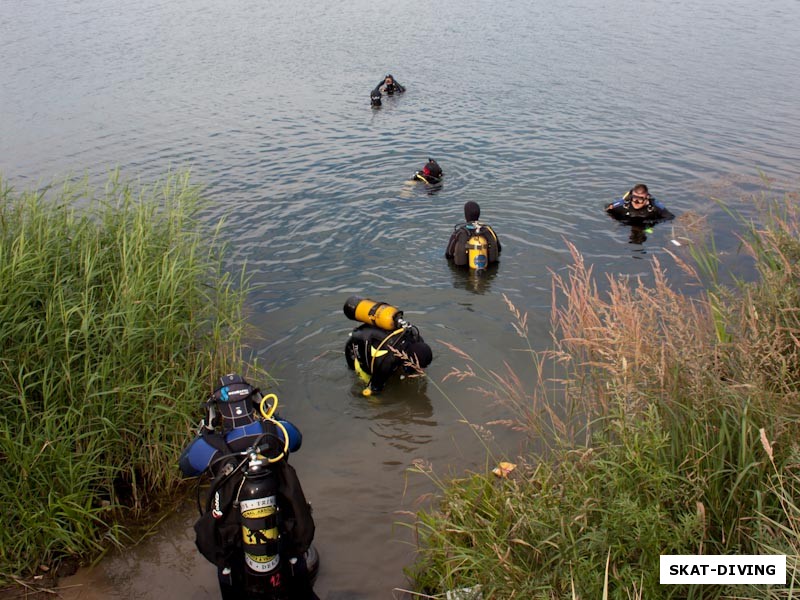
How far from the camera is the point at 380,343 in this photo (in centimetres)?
755

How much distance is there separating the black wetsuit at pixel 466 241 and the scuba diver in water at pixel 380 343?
137 inches

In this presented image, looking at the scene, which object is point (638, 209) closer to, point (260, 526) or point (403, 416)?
point (403, 416)

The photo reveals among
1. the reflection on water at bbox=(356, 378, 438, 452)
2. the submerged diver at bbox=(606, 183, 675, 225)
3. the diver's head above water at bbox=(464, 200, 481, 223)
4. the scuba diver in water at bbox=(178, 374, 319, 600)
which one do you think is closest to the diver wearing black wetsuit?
the reflection on water at bbox=(356, 378, 438, 452)

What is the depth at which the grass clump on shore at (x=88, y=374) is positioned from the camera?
5.39 meters

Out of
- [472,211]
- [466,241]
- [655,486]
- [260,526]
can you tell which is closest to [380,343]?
[260,526]

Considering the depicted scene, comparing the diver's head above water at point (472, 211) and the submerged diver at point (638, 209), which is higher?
the diver's head above water at point (472, 211)

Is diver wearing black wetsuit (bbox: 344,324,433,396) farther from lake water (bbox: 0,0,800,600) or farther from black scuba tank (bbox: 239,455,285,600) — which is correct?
black scuba tank (bbox: 239,455,285,600)

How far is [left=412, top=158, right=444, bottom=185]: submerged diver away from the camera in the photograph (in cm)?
1447

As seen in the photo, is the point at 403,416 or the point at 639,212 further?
the point at 639,212

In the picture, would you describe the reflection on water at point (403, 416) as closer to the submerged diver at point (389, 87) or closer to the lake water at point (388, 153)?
the lake water at point (388, 153)

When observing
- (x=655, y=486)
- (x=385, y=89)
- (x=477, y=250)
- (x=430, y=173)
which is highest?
(x=385, y=89)

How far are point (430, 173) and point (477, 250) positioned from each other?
13.8ft

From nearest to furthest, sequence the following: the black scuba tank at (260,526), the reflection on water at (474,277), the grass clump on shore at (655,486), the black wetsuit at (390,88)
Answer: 1. the grass clump on shore at (655,486)
2. the black scuba tank at (260,526)
3. the reflection on water at (474,277)
4. the black wetsuit at (390,88)

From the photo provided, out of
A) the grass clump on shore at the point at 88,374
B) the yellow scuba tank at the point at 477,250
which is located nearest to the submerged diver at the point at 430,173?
the yellow scuba tank at the point at 477,250
